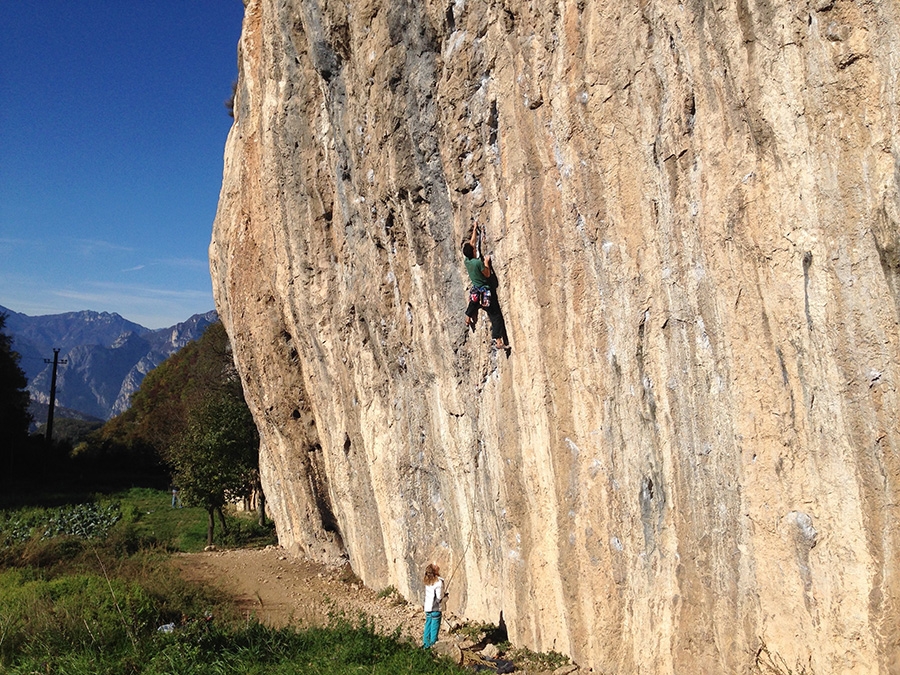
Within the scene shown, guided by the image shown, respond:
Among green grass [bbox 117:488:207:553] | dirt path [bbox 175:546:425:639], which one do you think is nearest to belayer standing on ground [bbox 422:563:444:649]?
dirt path [bbox 175:546:425:639]

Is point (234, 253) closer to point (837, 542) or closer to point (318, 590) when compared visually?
point (318, 590)

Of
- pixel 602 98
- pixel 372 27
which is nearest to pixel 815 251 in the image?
pixel 602 98

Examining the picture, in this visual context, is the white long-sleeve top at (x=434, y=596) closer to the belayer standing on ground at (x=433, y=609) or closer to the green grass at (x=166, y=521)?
the belayer standing on ground at (x=433, y=609)

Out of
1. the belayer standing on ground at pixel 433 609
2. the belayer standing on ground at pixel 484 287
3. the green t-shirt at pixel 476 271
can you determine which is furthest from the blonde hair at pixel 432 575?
the green t-shirt at pixel 476 271

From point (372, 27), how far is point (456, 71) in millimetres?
1649

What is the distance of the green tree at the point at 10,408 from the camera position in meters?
34.1

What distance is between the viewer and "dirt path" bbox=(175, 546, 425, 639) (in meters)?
10.3

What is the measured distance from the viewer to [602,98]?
6223mm

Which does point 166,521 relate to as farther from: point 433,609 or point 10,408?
point 10,408

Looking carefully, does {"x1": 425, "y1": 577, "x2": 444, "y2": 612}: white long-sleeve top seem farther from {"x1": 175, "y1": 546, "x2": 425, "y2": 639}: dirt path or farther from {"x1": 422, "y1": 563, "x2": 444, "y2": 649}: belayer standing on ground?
{"x1": 175, "y1": 546, "x2": 425, "y2": 639}: dirt path

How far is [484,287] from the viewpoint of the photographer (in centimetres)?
781

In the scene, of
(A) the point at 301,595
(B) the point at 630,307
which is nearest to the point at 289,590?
(A) the point at 301,595

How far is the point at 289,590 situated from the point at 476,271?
782cm

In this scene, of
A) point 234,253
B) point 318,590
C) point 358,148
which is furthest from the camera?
point 234,253
